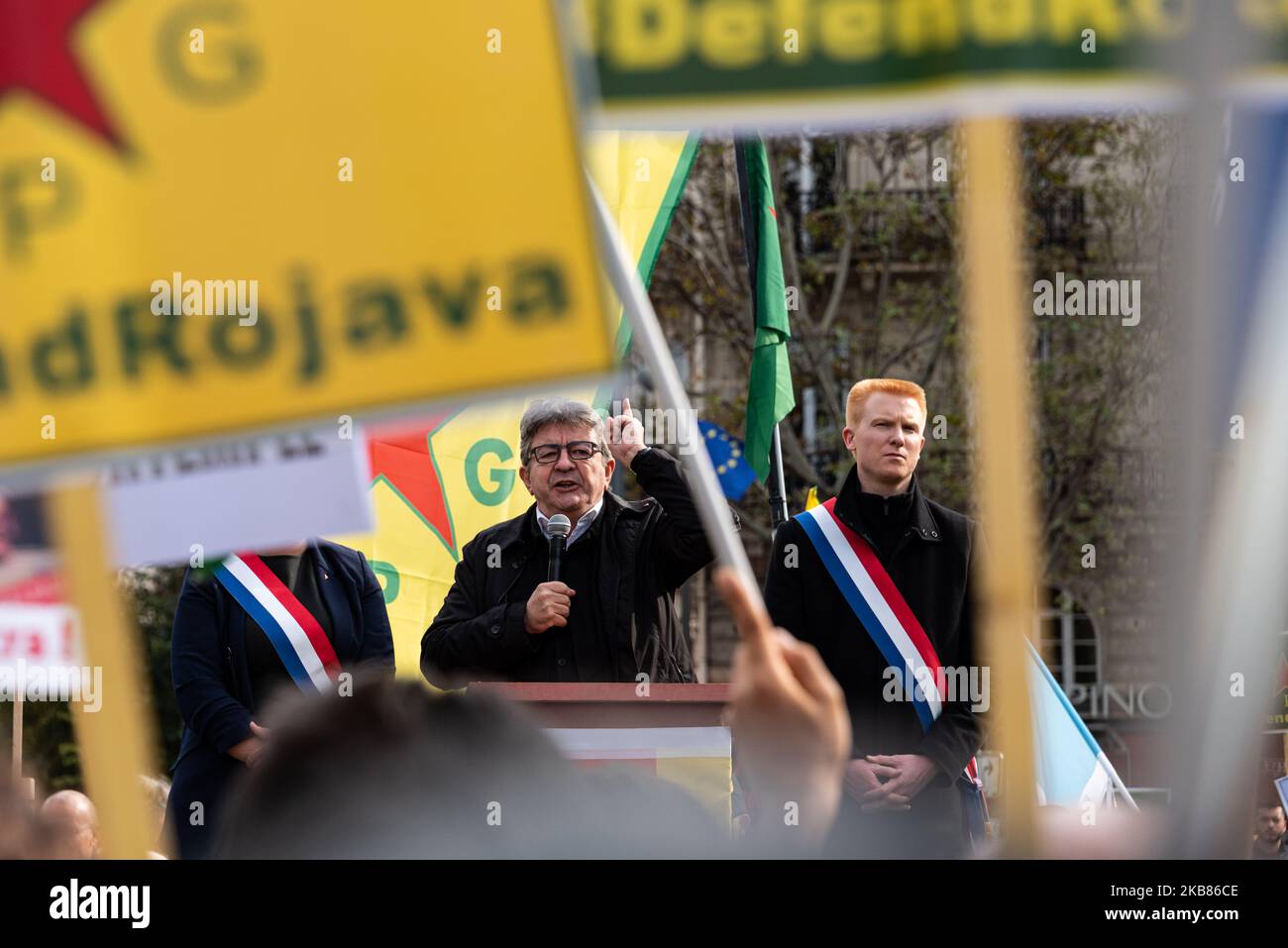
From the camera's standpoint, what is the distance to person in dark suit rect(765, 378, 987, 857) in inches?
162

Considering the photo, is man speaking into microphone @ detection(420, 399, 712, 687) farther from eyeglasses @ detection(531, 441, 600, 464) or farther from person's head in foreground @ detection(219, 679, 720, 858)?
person's head in foreground @ detection(219, 679, 720, 858)

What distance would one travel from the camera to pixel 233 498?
2.71 meters

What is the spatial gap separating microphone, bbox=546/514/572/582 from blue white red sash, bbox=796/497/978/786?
682mm

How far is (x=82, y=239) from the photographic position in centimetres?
258

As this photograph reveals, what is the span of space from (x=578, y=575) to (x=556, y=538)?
0.11m

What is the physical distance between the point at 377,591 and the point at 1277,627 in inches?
109

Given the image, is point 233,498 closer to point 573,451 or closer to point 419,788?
point 419,788

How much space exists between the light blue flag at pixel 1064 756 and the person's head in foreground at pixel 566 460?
1.62 meters

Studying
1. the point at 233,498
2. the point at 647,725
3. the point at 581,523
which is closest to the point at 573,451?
the point at 581,523

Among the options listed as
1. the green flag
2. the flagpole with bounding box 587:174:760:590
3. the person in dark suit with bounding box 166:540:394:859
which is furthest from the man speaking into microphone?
the flagpole with bounding box 587:174:760:590

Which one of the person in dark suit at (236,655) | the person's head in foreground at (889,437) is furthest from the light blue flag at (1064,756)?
the person in dark suit at (236,655)

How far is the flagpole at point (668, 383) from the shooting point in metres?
2.40

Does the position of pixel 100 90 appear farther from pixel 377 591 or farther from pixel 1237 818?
pixel 377 591
